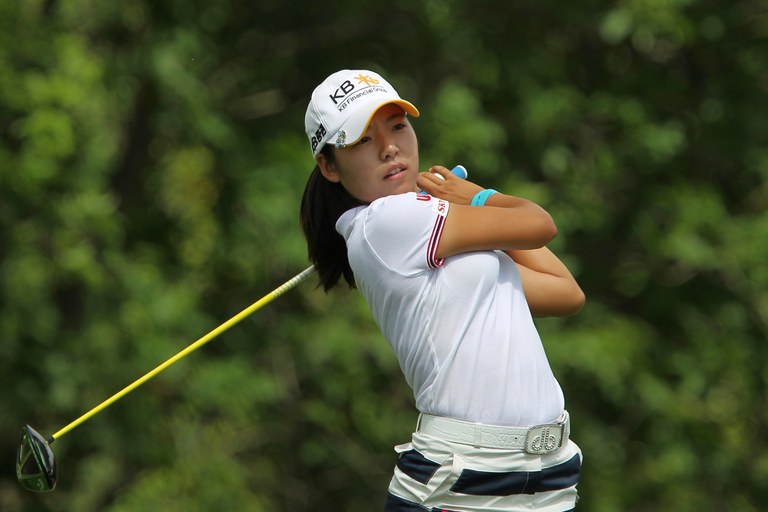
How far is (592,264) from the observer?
807cm

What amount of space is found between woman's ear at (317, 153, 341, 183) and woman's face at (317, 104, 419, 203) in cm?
3

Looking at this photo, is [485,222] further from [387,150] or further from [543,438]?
[543,438]

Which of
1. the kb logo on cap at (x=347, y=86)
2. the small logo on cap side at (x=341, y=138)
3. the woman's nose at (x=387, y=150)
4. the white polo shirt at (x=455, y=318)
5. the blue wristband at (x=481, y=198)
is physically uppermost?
the kb logo on cap at (x=347, y=86)

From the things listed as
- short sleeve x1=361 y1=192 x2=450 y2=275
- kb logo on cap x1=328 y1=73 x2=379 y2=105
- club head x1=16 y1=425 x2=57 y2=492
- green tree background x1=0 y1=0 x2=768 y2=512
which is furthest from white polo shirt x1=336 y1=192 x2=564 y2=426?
green tree background x1=0 y1=0 x2=768 y2=512

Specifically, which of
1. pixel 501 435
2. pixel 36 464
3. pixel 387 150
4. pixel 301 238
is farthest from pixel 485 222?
pixel 301 238

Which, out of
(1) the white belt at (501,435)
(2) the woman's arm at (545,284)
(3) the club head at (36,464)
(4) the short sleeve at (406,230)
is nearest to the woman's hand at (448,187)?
(4) the short sleeve at (406,230)

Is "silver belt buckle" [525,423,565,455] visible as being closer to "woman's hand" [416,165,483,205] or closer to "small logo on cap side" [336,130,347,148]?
"woman's hand" [416,165,483,205]

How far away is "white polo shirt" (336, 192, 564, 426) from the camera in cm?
277

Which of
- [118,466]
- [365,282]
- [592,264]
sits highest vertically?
[365,282]

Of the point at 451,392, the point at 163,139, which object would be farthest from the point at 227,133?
the point at 451,392

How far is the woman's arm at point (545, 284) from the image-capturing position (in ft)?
10.1

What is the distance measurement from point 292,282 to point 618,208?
4.98 metres

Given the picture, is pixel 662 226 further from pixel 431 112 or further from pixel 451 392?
pixel 451 392

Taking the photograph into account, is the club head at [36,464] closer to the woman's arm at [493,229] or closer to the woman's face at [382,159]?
the woman's face at [382,159]
